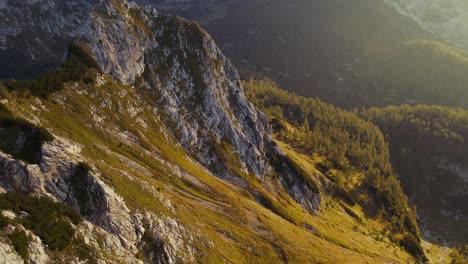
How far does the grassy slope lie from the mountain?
1.17 ft

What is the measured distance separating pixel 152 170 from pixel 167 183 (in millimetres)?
4221

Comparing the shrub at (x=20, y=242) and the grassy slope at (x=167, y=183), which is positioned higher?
the grassy slope at (x=167, y=183)

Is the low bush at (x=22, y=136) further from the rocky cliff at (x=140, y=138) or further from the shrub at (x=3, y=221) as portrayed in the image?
the shrub at (x=3, y=221)

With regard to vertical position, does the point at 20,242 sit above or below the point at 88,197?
below

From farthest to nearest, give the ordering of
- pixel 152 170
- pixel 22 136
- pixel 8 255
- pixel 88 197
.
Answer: pixel 152 170 < pixel 22 136 < pixel 88 197 < pixel 8 255

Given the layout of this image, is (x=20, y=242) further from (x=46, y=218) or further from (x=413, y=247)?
(x=413, y=247)

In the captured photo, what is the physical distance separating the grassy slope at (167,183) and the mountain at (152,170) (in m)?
0.36

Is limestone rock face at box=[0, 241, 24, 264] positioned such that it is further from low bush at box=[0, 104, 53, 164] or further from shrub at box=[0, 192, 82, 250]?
→ low bush at box=[0, 104, 53, 164]

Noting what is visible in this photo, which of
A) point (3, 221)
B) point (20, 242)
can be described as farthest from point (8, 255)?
point (3, 221)

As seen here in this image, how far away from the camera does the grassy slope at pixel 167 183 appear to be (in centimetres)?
6103

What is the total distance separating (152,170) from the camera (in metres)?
74.1

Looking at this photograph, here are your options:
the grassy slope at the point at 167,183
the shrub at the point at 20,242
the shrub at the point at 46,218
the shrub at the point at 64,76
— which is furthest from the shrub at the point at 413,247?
the shrub at the point at 20,242

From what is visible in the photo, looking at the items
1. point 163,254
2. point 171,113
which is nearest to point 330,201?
point 171,113

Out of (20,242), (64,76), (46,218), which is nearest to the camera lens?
(20,242)
